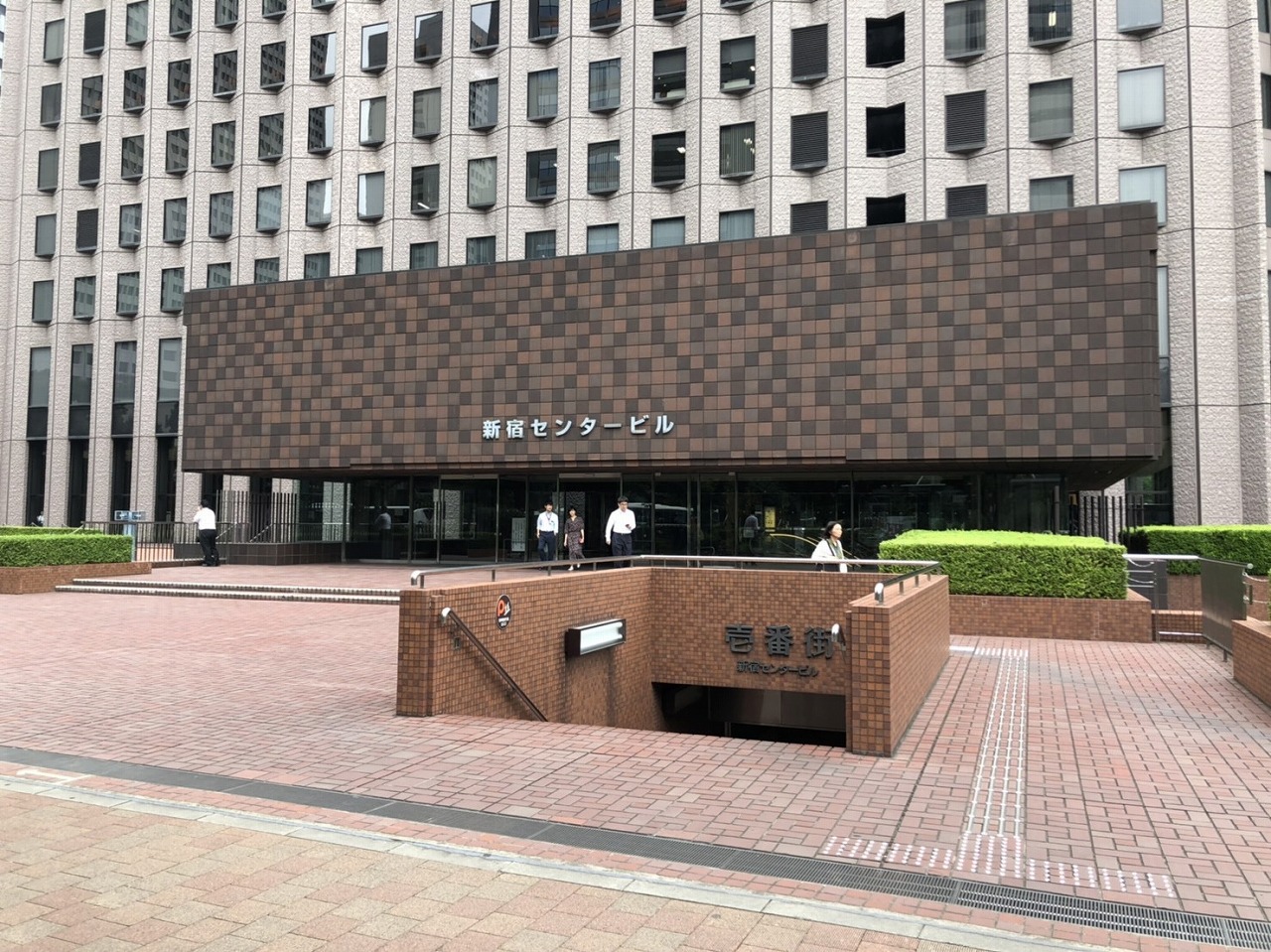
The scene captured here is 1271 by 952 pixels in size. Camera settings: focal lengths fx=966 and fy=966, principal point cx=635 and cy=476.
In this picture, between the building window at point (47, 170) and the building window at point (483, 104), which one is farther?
the building window at point (47, 170)

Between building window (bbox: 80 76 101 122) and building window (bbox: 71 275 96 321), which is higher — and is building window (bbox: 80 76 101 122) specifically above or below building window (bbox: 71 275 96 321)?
above

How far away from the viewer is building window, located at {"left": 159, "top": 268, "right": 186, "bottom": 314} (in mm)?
39000

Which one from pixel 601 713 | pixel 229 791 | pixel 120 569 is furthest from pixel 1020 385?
pixel 120 569

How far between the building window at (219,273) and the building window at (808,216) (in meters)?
22.3

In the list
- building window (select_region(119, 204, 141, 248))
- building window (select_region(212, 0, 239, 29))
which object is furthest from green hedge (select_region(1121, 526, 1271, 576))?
building window (select_region(119, 204, 141, 248))

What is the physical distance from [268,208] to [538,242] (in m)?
11.9

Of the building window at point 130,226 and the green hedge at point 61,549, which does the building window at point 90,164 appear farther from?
the green hedge at point 61,549

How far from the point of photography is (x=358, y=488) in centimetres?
2877

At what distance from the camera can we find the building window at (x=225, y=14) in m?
39.0

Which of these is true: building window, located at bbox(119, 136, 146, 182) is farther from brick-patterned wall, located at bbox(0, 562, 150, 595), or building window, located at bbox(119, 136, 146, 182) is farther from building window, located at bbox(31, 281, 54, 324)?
brick-patterned wall, located at bbox(0, 562, 150, 595)

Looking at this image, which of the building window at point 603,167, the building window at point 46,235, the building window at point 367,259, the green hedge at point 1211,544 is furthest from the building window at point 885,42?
the building window at point 46,235

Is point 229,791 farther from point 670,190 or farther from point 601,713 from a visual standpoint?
point 670,190

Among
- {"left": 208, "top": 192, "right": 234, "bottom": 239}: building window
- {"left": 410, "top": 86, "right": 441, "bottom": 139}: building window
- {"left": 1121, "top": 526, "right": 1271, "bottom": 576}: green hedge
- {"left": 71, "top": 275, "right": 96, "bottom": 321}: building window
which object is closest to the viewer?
{"left": 1121, "top": 526, "right": 1271, "bottom": 576}: green hedge

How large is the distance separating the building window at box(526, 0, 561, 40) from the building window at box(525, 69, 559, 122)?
1.18 m
